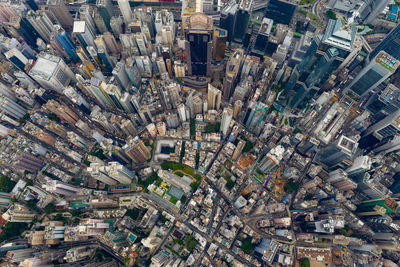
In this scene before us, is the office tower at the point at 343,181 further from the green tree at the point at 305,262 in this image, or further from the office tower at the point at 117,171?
the office tower at the point at 117,171

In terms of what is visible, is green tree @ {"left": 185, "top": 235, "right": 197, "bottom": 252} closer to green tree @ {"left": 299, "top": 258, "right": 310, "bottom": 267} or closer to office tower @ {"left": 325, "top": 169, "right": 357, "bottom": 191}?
green tree @ {"left": 299, "top": 258, "right": 310, "bottom": 267}

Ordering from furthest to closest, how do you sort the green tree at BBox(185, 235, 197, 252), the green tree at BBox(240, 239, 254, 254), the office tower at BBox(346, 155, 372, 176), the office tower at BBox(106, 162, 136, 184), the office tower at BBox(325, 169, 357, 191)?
the office tower at BBox(325, 169, 357, 191)
the office tower at BBox(346, 155, 372, 176)
the green tree at BBox(240, 239, 254, 254)
the green tree at BBox(185, 235, 197, 252)
the office tower at BBox(106, 162, 136, 184)

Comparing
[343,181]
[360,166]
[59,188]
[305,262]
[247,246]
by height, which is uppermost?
[360,166]

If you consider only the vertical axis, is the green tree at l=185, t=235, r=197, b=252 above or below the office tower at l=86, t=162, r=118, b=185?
below

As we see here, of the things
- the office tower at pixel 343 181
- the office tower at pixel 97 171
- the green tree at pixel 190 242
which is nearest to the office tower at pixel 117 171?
the office tower at pixel 97 171

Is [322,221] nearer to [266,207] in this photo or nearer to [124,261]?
[266,207]

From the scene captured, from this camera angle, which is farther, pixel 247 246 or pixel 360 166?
pixel 360 166

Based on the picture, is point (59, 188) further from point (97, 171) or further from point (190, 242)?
point (190, 242)

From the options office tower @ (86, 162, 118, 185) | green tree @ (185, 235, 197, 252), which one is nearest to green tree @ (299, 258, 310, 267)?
green tree @ (185, 235, 197, 252)

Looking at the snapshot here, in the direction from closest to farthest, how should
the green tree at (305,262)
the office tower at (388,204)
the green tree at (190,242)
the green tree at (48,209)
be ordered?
the green tree at (305,262)
the office tower at (388,204)
the green tree at (190,242)
the green tree at (48,209)

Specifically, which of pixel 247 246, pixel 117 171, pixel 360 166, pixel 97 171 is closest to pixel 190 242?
pixel 247 246

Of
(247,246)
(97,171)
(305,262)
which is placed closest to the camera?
(97,171)
